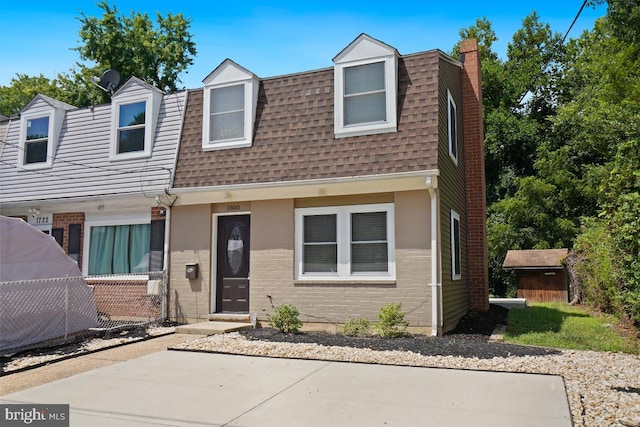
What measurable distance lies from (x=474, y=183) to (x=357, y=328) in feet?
19.9

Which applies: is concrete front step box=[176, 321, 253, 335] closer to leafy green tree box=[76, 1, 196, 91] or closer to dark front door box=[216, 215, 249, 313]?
dark front door box=[216, 215, 249, 313]

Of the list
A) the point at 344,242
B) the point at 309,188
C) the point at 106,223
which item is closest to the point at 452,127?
the point at 309,188

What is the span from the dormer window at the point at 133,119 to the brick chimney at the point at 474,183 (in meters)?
8.10

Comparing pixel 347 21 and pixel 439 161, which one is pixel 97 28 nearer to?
pixel 347 21

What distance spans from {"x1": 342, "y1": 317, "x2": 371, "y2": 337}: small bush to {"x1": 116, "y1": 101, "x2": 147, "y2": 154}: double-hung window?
685 cm

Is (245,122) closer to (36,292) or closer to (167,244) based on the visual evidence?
(167,244)

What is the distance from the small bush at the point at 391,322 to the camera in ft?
28.8

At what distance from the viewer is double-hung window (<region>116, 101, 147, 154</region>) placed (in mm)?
12352

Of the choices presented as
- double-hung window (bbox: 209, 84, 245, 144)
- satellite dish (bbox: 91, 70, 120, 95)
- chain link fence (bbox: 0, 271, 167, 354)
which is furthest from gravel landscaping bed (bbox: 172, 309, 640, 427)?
satellite dish (bbox: 91, 70, 120, 95)

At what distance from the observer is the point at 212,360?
7.50m

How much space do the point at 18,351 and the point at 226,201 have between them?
475 centimetres

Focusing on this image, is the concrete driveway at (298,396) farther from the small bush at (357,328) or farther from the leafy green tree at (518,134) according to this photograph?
the leafy green tree at (518,134)

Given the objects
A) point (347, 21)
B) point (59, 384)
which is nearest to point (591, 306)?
point (347, 21)

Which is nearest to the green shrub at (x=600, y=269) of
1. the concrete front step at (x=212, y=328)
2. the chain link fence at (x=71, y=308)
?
the concrete front step at (x=212, y=328)
